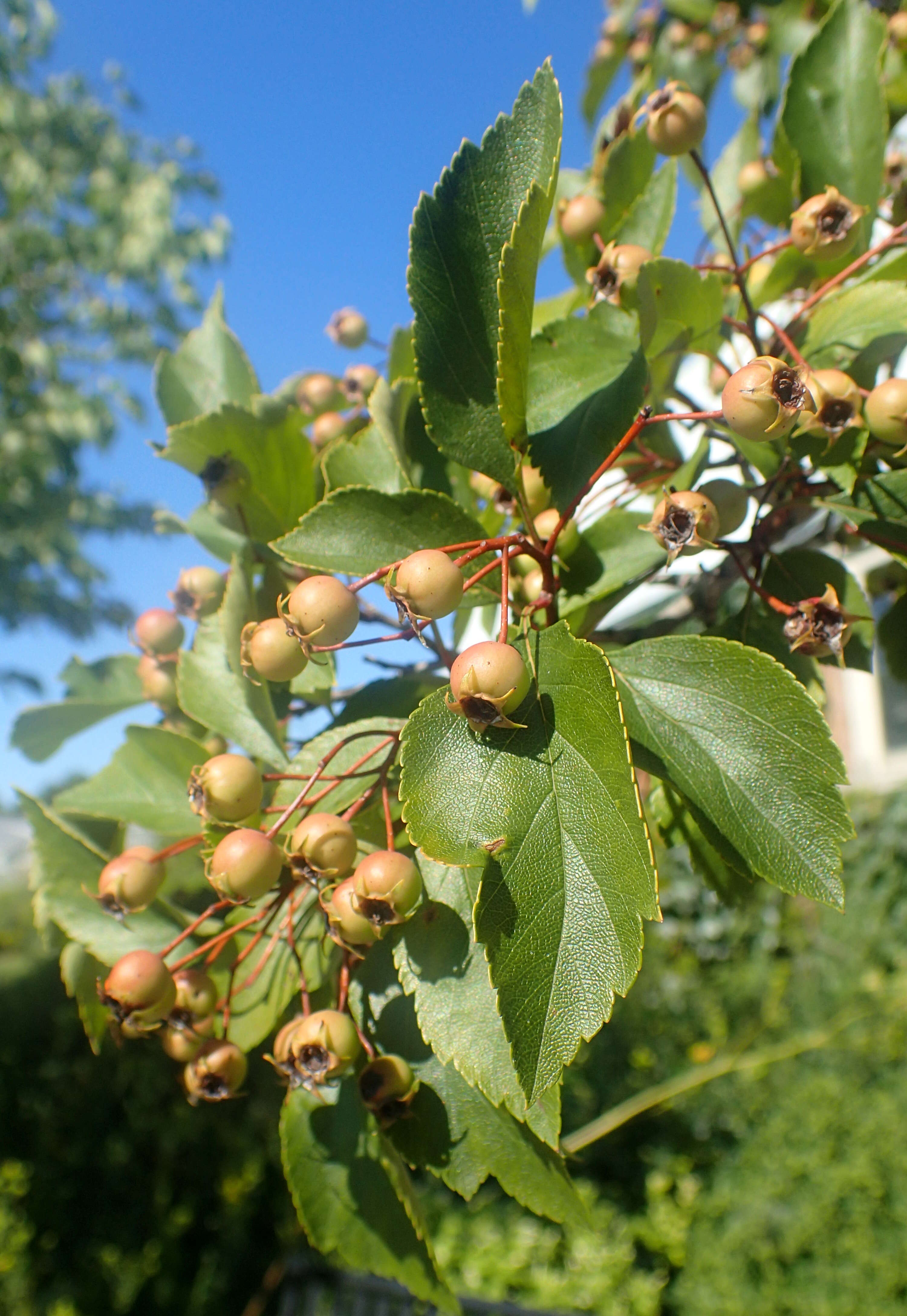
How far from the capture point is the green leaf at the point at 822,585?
0.93 m

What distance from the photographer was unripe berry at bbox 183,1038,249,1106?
89 centimetres

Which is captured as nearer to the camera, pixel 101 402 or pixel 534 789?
pixel 534 789

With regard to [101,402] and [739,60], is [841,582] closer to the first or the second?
[739,60]

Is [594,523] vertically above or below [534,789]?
above

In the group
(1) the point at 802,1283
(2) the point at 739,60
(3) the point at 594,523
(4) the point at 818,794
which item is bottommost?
(1) the point at 802,1283

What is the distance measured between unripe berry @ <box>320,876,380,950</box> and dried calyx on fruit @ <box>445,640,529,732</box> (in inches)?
7.5

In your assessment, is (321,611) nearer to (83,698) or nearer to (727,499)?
(727,499)

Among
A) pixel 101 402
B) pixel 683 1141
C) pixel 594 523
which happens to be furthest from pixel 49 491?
pixel 594 523

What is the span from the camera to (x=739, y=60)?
1979 millimetres

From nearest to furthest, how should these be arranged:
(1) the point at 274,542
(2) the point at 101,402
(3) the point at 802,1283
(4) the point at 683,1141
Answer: (1) the point at 274,542 < (3) the point at 802,1283 < (4) the point at 683,1141 < (2) the point at 101,402

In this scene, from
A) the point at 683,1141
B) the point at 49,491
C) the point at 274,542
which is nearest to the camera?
the point at 274,542

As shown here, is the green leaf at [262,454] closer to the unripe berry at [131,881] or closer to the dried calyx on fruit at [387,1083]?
the unripe berry at [131,881]

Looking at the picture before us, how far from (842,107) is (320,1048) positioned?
1126mm

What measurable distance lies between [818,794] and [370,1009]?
452 millimetres
